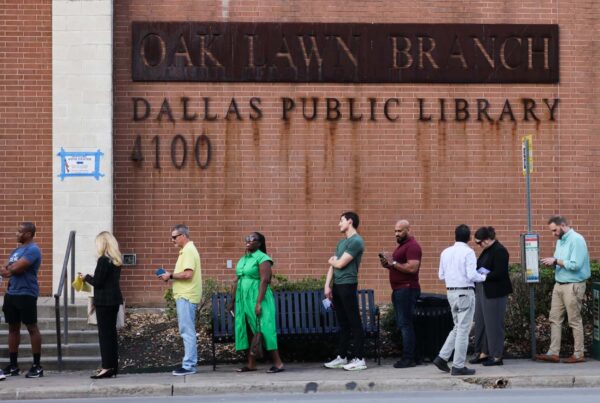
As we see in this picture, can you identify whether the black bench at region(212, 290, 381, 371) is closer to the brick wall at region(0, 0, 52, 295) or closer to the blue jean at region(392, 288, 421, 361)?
the blue jean at region(392, 288, 421, 361)

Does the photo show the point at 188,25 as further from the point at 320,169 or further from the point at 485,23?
the point at 485,23

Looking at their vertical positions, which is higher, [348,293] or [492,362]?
[348,293]

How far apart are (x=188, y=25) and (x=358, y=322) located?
247 inches

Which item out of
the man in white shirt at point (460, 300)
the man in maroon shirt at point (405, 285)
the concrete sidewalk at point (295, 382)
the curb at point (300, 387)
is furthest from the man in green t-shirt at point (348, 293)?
the man in white shirt at point (460, 300)

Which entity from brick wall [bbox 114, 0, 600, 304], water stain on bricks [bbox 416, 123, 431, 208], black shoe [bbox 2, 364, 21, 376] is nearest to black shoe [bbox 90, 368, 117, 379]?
black shoe [bbox 2, 364, 21, 376]

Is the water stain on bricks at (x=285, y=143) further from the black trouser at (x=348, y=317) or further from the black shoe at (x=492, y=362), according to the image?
the black shoe at (x=492, y=362)

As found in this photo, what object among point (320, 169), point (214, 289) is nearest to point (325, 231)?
point (320, 169)

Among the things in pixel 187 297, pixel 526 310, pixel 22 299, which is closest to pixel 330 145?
pixel 526 310

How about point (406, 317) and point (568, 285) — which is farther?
point (568, 285)

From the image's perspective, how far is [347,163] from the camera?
53.7 ft

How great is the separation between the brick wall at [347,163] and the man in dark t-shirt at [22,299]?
3.46 meters

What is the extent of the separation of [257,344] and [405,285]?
6.59 ft

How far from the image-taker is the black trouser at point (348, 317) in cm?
1255

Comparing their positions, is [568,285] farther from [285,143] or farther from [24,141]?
[24,141]
